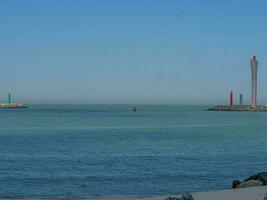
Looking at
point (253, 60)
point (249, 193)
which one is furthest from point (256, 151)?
point (253, 60)

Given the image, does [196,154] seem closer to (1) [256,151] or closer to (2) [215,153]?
(2) [215,153]

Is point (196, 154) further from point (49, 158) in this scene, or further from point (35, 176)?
point (35, 176)

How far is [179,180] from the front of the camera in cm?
2586

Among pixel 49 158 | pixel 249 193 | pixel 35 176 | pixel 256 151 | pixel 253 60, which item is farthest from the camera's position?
pixel 253 60

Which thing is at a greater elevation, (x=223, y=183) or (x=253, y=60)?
(x=253, y=60)

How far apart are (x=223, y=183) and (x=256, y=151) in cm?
2025

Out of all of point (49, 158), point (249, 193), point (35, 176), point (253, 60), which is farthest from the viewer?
point (253, 60)

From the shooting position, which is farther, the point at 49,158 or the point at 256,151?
the point at 256,151

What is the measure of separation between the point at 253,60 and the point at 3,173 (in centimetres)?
16481

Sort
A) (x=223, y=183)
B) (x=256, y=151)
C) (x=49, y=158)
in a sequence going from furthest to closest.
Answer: (x=256, y=151) → (x=49, y=158) → (x=223, y=183)

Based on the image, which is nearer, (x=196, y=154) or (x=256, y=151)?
(x=196, y=154)

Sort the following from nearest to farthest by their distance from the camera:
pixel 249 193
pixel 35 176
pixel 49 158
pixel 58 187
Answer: pixel 249 193, pixel 58 187, pixel 35 176, pixel 49 158

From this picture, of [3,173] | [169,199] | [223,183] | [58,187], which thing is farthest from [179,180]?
[169,199]

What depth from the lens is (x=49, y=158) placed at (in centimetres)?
3716
